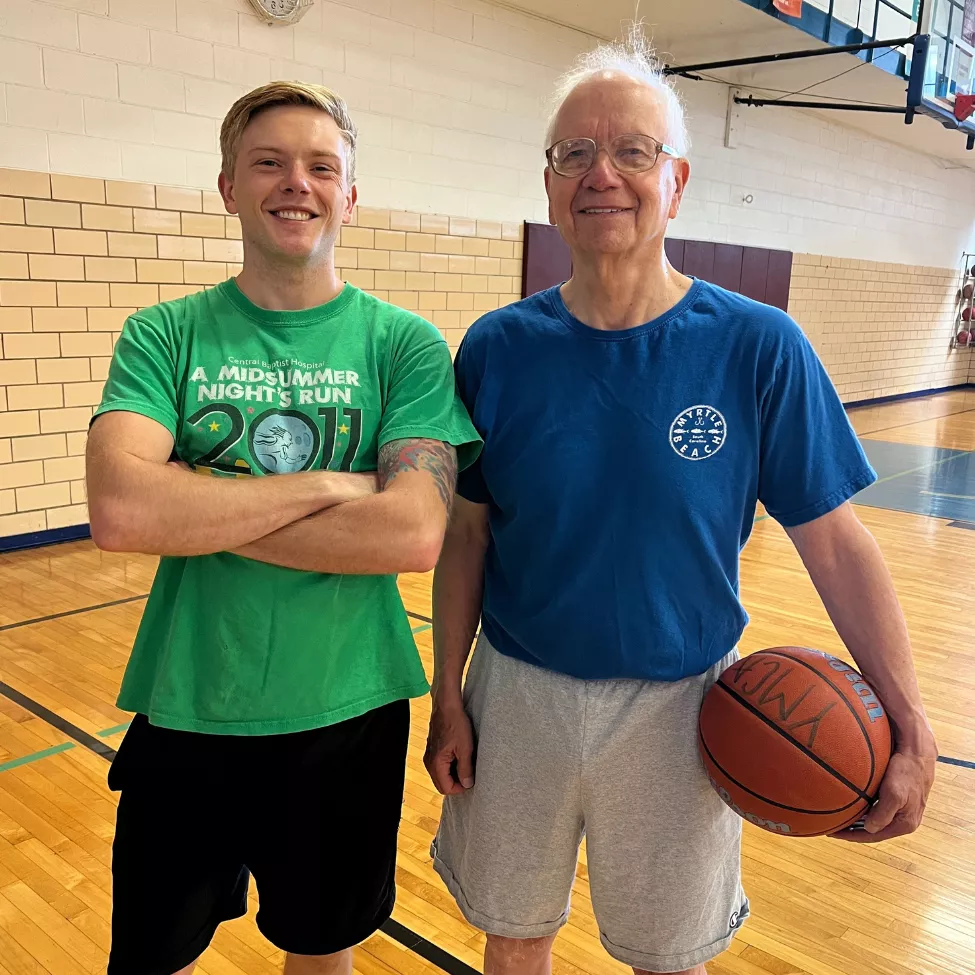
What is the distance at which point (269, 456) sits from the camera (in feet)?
4.56

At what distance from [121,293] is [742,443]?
489 centimetres

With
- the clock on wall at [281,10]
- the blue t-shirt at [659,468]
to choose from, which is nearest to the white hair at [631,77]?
the blue t-shirt at [659,468]

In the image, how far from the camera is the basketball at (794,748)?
4.42 feet

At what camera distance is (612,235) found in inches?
53.6

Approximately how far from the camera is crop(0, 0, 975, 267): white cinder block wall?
16.1ft

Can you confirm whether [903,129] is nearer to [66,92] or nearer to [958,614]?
[958,614]

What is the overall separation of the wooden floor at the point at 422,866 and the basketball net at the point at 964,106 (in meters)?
7.55

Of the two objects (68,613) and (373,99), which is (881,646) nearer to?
(68,613)

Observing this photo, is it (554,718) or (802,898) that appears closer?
(554,718)

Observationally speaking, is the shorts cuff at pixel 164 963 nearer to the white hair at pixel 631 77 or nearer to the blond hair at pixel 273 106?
the blond hair at pixel 273 106

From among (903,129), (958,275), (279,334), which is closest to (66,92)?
(279,334)

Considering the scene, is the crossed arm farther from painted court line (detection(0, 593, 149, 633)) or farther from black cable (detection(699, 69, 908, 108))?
black cable (detection(699, 69, 908, 108))

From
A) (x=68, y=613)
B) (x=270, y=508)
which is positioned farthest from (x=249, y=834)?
(x=68, y=613)

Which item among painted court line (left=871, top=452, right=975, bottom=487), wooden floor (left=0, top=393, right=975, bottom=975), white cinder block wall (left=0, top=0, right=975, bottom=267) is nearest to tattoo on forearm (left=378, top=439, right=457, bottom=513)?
wooden floor (left=0, top=393, right=975, bottom=975)
